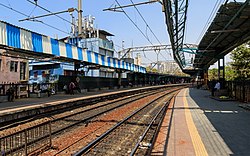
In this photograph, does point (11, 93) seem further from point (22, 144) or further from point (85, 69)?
point (85, 69)

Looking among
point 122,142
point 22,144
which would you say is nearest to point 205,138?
point 122,142

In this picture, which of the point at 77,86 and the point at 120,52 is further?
the point at 120,52

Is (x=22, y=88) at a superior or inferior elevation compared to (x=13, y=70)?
inferior

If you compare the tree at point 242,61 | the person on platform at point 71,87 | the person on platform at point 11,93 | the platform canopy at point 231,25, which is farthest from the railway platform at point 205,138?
the tree at point 242,61

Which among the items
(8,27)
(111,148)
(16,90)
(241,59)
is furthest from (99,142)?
(241,59)

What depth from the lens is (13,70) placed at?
28078mm

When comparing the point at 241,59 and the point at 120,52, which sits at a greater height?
the point at 120,52

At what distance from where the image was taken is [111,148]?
6.55 m

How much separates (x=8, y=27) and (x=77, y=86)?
46.1 feet

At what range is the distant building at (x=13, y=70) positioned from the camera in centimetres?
2658

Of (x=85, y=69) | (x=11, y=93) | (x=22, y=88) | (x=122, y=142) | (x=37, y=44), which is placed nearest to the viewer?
(x=122, y=142)

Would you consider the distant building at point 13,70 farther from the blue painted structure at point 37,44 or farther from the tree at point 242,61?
the tree at point 242,61

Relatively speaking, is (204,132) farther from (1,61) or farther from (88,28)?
(88,28)

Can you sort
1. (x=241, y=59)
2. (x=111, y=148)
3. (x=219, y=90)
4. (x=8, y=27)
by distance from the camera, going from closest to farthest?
(x=111, y=148), (x=8, y=27), (x=219, y=90), (x=241, y=59)
